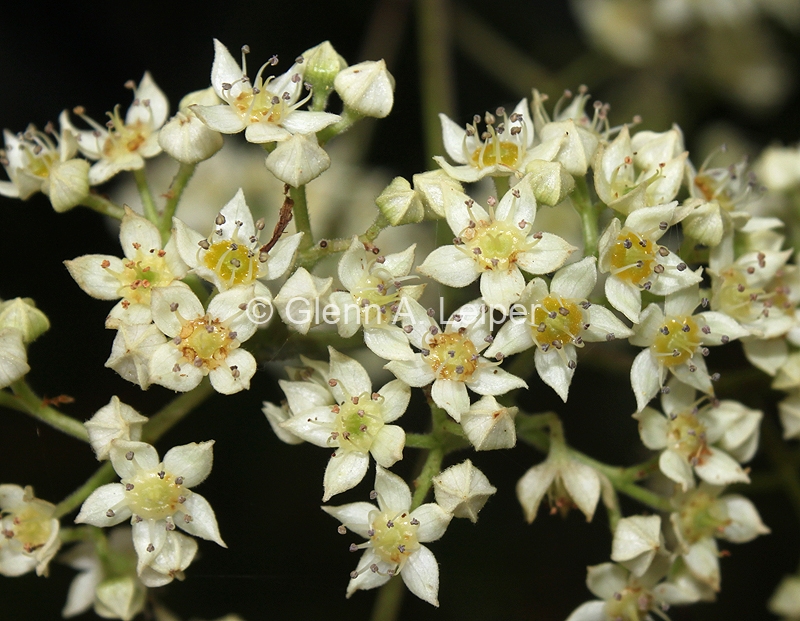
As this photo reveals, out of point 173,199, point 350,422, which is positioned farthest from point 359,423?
point 173,199

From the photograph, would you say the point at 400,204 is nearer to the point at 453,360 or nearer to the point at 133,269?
the point at 453,360

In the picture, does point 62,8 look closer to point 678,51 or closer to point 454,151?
point 454,151

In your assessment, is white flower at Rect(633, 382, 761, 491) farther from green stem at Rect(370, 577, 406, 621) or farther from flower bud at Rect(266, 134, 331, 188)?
flower bud at Rect(266, 134, 331, 188)

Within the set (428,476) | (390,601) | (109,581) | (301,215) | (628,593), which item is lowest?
(390,601)

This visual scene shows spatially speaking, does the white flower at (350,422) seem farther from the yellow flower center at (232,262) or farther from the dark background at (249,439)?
the dark background at (249,439)

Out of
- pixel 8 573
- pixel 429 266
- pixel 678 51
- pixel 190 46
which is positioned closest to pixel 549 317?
pixel 429 266
